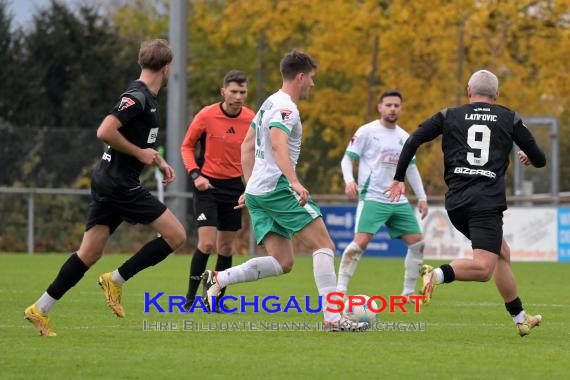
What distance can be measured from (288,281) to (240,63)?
19104mm

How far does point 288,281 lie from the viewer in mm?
16875

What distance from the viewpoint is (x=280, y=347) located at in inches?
340

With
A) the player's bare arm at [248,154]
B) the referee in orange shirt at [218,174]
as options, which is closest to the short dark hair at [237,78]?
the referee in orange shirt at [218,174]

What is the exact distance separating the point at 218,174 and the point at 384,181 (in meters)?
2.31

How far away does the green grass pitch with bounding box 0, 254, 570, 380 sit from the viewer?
747 cm

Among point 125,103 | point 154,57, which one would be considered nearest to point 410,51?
point 154,57

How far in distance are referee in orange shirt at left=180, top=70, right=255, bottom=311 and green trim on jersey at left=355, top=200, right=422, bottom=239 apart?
184 centimetres

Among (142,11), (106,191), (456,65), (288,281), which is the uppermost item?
(142,11)

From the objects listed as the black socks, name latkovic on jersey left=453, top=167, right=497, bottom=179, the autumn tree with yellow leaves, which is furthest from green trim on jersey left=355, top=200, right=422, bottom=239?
the autumn tree with yellow leaves

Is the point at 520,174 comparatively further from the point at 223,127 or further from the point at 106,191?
the point at 106,191

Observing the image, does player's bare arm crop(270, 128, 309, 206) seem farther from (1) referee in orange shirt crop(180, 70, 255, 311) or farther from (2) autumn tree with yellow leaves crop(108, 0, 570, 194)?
(2) autumn tree with yellow leaves crop(108, 0, 570, 194)

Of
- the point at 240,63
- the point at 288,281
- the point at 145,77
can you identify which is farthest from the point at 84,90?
the point at 145,77

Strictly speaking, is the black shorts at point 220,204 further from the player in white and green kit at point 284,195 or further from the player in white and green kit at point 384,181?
the player in white and green kit at point 284,195

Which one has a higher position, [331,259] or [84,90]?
[84,90]
